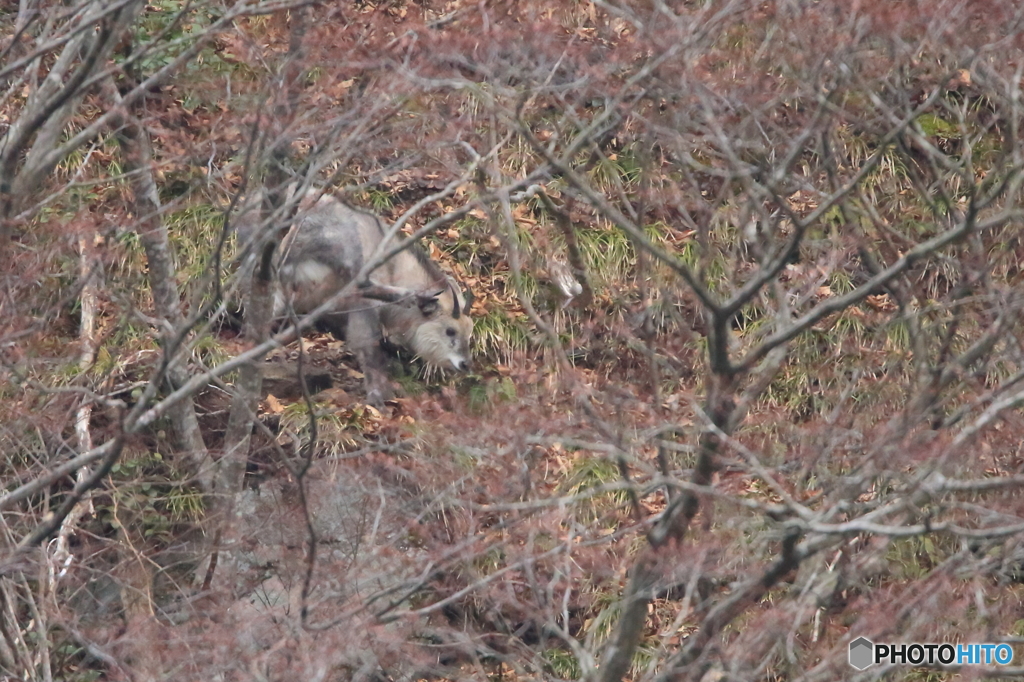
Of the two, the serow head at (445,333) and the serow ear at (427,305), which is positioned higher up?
the serow ear at (427,305)

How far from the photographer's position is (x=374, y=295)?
7.42 meters

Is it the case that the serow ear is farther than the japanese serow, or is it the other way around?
the serow ear

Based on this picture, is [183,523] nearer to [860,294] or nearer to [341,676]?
[341,676]

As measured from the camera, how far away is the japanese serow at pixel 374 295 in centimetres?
766

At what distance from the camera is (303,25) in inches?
188

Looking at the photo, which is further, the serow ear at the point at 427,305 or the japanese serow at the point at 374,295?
the serow ear at the point at 427,305

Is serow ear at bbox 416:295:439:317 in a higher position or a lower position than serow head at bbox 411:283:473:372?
higher

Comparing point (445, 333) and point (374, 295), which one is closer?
point (374, 295)

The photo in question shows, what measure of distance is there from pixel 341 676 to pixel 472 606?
0.81 metres

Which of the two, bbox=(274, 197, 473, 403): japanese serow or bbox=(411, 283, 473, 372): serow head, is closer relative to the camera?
bbox=(274, 197, 473, 403): japanese serow

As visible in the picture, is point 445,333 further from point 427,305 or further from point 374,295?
point 374,295

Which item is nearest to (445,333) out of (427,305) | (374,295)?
(427,305)

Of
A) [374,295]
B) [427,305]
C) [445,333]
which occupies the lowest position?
[445,333]

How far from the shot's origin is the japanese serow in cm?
766
